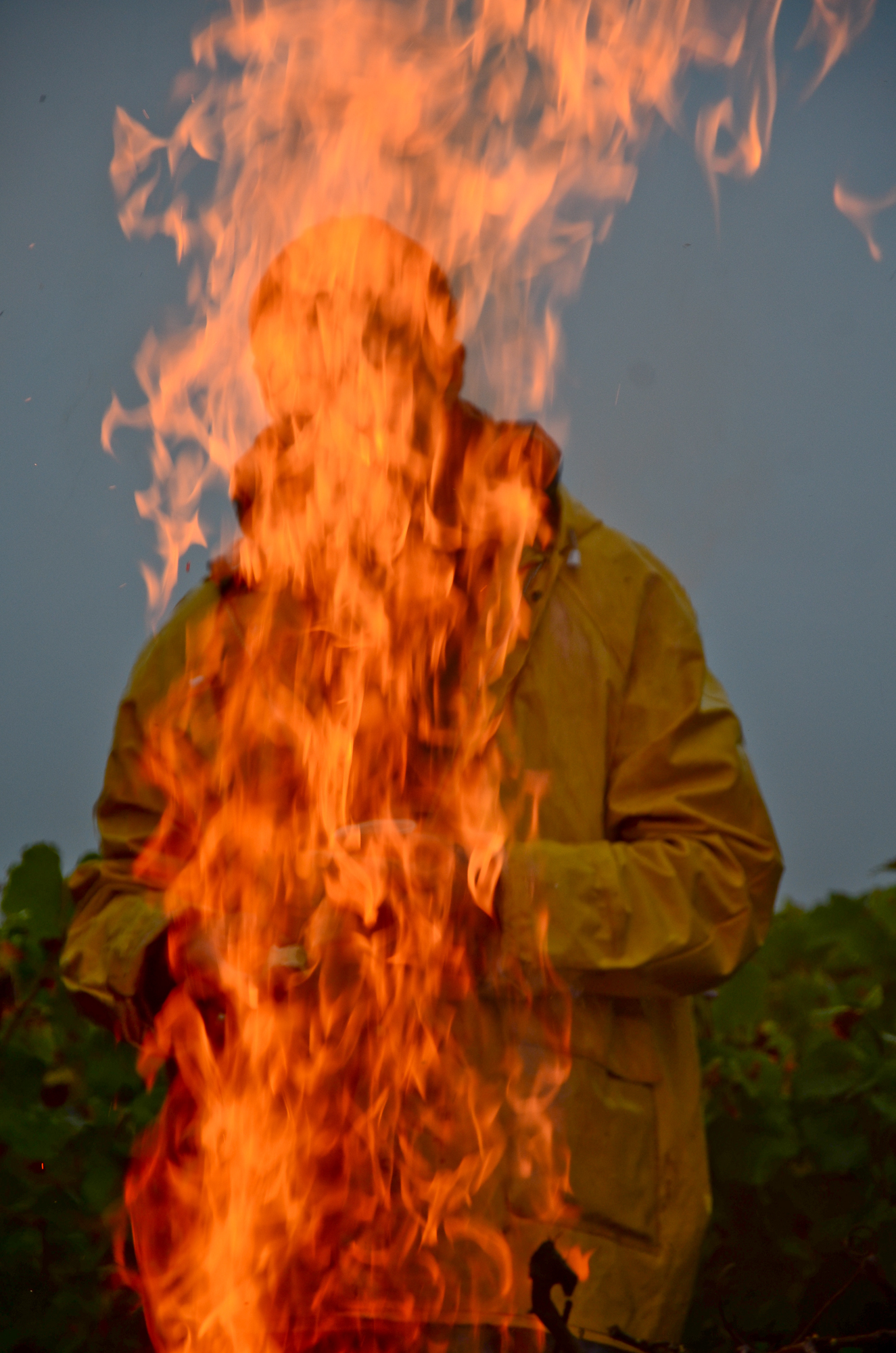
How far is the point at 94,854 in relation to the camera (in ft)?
12.5

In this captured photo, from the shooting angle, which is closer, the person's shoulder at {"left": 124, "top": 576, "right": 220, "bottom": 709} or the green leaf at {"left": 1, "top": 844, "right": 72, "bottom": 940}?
the person's shoulder at {"left": 124, "top": 576, "right": 220, "bottom": 709}

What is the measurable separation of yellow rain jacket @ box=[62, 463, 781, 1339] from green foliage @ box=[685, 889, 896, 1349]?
1.76 ft

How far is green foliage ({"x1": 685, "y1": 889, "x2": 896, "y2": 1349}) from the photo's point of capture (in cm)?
253

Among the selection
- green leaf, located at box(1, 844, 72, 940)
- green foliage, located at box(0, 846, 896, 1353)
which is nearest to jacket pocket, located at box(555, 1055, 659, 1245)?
green foliage, located at box(0, 846, 896, 1353)

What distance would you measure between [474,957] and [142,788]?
80 centimetres

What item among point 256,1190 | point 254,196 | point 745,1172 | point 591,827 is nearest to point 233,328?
point 254,196

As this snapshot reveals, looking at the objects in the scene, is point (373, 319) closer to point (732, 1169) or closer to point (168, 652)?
point (168, 652)

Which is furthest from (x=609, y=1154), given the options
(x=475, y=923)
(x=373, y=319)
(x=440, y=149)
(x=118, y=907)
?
(x=440, y=149)

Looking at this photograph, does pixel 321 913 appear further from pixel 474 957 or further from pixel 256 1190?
pixel 256 1190

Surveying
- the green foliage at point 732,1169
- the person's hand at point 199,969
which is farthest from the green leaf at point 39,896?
the person's hand at point 199,969

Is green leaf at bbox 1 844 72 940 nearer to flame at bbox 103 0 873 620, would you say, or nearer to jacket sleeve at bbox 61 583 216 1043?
jacket sleeve at bbox 61 583 216 1043

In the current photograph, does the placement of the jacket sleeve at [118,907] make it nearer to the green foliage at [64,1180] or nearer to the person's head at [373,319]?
the green foliage at [64,1180]

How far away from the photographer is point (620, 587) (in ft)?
7.66

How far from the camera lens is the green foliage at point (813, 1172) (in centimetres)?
253
